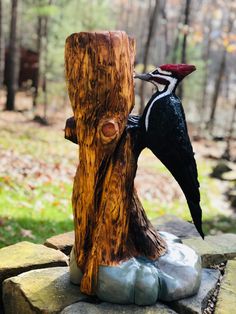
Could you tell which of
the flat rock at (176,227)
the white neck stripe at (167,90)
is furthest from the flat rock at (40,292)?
the flat rock at (176,227)

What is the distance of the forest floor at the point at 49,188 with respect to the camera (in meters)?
5.55

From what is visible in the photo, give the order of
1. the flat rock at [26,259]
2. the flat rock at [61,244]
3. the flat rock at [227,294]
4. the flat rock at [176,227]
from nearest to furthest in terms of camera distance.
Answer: the flat rock at [227,294] → the flat rock at [26,259] → the flat rock at [61,244] → the flat rock at [176,227]

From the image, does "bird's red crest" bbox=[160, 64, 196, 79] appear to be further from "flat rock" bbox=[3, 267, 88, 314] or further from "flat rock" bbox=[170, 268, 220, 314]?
"flat rock" bbox=[3, 267, 88, 314]

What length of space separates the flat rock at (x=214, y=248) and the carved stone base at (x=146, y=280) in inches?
31.2

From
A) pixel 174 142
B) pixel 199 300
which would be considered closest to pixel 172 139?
pixel 174 142

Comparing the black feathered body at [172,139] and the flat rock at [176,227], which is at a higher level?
the black feathered body at [172,139]

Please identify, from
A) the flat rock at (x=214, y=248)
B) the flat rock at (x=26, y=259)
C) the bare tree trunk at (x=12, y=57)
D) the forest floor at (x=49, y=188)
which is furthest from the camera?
the bare tree trunk at (x=12, y=57)

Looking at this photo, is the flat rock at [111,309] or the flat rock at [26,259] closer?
the flat rock at [111,309]

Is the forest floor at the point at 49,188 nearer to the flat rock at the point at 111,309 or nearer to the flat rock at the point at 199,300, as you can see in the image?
the flat rock at the point at 111,309

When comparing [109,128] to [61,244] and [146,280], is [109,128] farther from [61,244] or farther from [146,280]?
[61,244]

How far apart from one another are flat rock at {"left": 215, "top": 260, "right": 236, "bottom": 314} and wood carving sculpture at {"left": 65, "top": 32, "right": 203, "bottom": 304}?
0.23 meters

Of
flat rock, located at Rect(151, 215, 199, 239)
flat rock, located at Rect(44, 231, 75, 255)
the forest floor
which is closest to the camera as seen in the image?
flat rock, located at Rect(44, 231, 75, 255)

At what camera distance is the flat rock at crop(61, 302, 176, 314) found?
2.76 meters

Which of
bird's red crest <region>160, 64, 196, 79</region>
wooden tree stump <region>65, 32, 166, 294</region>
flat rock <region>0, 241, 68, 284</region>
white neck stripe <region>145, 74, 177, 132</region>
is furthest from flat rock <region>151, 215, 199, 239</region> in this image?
bird's red crest <region>160, 64, 196, 79</region>
